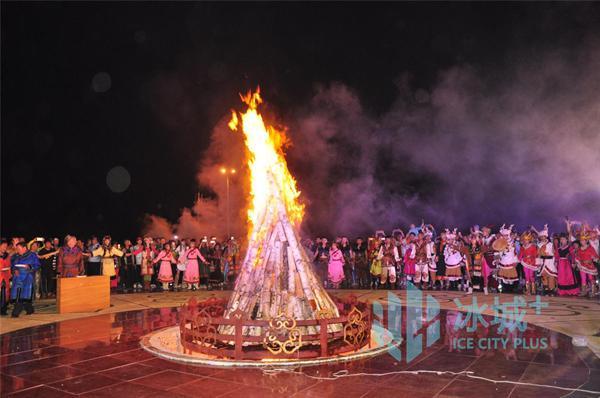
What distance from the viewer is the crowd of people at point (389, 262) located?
1446cm

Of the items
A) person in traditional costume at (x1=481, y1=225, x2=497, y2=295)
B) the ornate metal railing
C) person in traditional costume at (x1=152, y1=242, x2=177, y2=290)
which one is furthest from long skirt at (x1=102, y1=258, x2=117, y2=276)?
person in traditional costume at (x1=481, y1=225, x2=497, y2=295)

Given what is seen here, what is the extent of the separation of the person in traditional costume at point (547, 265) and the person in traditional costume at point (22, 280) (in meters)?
14.8

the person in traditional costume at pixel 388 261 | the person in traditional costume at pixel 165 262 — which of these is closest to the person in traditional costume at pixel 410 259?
the person in traditional costume at pixel 388 261

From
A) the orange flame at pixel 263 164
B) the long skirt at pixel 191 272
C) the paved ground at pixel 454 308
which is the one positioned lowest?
the paved ground at pixel 454 308

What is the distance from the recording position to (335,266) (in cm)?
1656

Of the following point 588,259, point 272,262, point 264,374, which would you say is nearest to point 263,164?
point 272,262

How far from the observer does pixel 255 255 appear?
823cm

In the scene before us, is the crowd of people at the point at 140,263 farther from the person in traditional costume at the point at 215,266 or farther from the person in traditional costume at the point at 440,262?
the person in traditional costume at the point at 440,262

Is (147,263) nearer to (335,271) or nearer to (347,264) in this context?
(335,271)

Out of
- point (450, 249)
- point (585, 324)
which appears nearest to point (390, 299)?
point (450, 249)

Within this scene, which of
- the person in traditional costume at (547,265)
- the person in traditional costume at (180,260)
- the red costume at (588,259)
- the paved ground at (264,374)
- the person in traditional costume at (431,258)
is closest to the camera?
the paved ground at (264,374)

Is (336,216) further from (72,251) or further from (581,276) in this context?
(72,251)

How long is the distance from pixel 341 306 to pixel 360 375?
9.06ft

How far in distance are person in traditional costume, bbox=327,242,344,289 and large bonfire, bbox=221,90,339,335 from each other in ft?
26.6
